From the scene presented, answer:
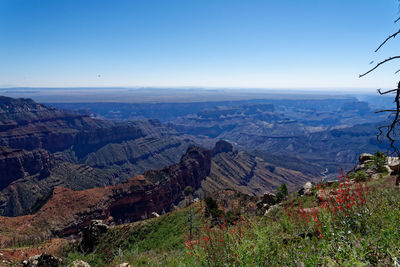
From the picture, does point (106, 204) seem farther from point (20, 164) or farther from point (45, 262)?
point (20, 164)

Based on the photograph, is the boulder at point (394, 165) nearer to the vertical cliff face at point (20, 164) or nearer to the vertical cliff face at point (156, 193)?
the vertical cliff face at point (156, 193)

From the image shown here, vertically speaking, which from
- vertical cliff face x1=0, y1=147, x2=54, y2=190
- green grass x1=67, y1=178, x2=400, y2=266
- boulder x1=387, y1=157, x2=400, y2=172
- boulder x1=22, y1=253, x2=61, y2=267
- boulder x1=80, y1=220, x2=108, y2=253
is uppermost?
green grass x1=67, y1=178, x2=400, y2=266

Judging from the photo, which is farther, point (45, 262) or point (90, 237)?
point (90, 237)

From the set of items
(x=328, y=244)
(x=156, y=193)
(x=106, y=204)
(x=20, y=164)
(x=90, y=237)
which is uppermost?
(x=328, y=244)

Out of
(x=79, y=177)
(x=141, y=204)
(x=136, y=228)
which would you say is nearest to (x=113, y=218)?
(x=141, y=204)

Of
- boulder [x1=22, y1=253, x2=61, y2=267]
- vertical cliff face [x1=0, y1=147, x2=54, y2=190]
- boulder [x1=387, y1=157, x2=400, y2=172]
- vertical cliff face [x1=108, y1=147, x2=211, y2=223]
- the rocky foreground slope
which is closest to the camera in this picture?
boulder [x1=22, y1=253, x2=61, y2=267]

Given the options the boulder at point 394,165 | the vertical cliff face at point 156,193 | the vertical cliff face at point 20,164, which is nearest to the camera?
the boulder at point 394,165

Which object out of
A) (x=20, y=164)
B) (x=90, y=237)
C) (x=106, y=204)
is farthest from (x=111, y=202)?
(x=20, y=164)

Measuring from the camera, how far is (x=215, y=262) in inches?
280

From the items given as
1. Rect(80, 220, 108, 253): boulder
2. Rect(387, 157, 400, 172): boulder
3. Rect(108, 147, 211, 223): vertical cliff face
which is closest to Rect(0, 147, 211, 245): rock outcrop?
Rect(108, 147, 211, 223): vertical cliff face

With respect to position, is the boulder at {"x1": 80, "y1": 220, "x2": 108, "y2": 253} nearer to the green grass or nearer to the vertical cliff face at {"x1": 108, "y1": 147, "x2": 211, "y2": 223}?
the green grass

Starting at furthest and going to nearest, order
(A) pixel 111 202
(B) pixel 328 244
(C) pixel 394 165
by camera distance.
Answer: (A) pixel 111 202
(C) pixel 394 165
(B) pixel 328 244

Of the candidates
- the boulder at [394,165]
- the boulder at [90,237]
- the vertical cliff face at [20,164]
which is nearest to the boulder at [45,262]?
the boulder at [90,237]

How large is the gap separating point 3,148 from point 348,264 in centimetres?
17282
